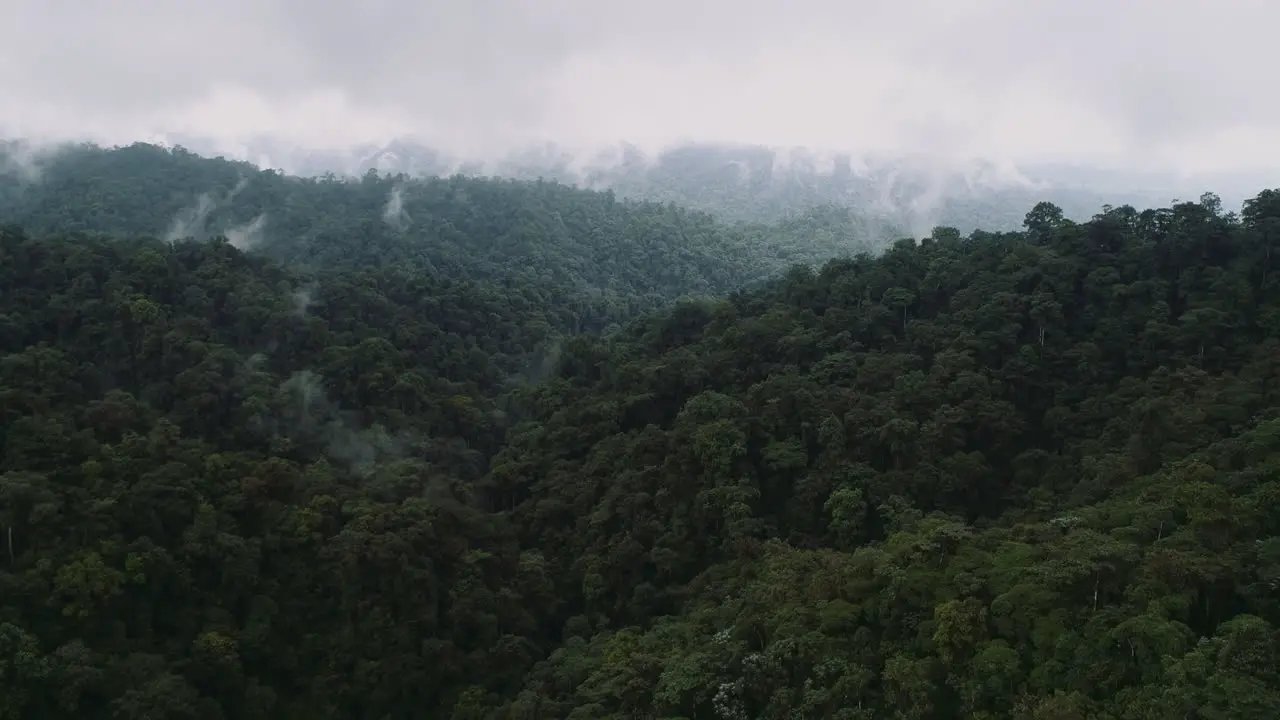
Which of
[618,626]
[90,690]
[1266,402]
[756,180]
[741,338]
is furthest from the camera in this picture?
[756,180]

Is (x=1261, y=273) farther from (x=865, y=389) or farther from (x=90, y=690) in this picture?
(x=90, y=690)

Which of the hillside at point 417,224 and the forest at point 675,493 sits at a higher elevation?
the hillside at point 417,224

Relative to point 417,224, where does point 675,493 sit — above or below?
below

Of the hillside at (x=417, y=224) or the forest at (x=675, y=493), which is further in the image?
the hillside at (x=417, y=224)

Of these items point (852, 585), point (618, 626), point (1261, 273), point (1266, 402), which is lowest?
point (618, 626)

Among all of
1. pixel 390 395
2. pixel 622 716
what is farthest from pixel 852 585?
pixel 390 395

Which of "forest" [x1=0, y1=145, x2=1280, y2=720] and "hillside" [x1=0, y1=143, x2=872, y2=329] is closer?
"forest" [x1=0, y1=145, x2=1280, y2=720]

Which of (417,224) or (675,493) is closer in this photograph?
(675,493)

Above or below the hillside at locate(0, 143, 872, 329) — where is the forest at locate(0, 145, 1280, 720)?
below
